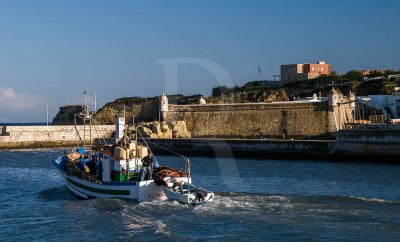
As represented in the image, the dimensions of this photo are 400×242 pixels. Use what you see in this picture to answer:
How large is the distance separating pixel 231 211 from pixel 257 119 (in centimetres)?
3007

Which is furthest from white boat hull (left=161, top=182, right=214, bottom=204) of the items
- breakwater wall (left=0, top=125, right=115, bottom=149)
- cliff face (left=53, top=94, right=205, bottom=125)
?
cliff face (left=53, top=94, right=205, bottom=125)

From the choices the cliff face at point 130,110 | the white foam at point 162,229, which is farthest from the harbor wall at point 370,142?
the cliff face at point 130,110

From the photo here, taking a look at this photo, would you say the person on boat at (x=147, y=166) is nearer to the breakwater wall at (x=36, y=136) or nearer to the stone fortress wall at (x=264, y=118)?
the breakwater wall at (x=36, y=136)

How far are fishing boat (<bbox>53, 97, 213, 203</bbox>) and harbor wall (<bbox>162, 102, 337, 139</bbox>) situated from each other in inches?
1001

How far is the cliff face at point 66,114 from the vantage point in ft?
236

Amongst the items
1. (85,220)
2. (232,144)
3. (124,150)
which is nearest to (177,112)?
(232,144)

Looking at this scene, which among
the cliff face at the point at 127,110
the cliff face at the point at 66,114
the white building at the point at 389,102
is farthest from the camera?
the cliff face at the point at 66,114

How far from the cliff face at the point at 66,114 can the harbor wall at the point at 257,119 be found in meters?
26.4

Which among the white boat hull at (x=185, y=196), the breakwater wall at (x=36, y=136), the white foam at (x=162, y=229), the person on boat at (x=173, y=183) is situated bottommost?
the white foam at (x=162, y=229)

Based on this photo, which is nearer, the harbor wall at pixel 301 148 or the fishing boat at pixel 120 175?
the fishing boat at pixel 120 175

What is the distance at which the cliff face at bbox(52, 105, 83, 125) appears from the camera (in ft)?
236

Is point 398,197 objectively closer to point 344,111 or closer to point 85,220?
point 85,220

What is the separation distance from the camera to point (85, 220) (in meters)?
16.2

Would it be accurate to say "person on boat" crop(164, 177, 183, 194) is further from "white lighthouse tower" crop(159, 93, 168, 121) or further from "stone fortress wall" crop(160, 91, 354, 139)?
"white lighthouse tower" crop(159, 93, 168, 121)
